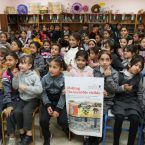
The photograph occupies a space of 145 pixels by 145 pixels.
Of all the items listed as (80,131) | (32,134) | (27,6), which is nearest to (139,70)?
(80,131)

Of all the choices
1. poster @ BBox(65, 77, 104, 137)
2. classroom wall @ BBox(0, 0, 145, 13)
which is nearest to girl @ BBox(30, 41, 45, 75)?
poster @ BBox(65, 77, 104, 137)

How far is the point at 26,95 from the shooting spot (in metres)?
2.27

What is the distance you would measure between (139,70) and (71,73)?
2.59 ft

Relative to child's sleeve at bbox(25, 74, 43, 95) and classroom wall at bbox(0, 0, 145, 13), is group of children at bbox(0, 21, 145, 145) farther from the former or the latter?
classroom wall at bbox(0, 0, 145, 13)

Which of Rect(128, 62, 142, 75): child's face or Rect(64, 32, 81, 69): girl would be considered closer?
Rect(128, 62, 142, 75): child's face

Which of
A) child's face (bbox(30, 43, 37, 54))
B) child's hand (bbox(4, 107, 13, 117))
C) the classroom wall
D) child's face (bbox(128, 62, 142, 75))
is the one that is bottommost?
child's hand (bbox(4, 107, 13, 117))

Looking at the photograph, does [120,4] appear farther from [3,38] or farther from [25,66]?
[25,66]

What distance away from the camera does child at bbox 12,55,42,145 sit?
7.06ft

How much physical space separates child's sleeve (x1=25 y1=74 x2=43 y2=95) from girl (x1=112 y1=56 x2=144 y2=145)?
0.84 meters

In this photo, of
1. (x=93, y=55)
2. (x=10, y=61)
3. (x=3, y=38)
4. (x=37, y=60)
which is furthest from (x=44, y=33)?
(x=10, y=61)

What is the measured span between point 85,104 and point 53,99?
43 centimetres

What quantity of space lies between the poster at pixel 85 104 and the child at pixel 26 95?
376 millimetres

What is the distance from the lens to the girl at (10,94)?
85.9 inches

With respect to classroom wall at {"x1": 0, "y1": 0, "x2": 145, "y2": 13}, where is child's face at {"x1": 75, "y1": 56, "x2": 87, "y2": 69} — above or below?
below
